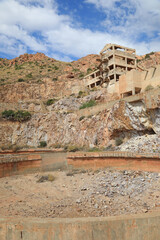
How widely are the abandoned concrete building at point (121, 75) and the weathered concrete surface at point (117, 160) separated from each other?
42.8 feet

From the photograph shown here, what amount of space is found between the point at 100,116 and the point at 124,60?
1523 cm

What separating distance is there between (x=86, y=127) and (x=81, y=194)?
523 inches

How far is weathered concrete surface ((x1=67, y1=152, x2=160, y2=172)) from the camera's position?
9.46 metres

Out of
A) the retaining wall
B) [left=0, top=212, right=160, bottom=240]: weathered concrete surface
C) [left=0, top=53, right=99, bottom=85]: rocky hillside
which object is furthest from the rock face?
[left=0, top=53, right=99, bottom=85]: rocky hillside

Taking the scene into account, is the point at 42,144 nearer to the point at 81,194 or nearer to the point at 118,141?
the point at 118,141

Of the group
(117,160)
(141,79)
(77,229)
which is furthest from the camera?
(141,79)

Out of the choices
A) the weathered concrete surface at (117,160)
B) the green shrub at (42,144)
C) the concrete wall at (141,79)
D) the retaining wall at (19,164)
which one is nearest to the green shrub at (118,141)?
the weathered concrete surface at (117,160)

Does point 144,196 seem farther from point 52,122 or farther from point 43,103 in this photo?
point 43,103

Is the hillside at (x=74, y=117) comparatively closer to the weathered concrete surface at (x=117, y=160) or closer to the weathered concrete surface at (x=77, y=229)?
the weathered concrete surface at (x=117, y=160)

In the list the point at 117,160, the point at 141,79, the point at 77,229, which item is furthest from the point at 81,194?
the point at 141,79

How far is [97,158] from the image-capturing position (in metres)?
11.5

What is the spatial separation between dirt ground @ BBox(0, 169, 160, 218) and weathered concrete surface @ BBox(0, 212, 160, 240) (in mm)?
3026

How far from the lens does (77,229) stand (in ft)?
10.5

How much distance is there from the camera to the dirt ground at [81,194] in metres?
6.62
